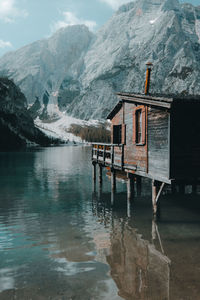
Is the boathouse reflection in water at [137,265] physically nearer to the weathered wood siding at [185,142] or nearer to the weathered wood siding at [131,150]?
the weathered wood siding at [185,142]

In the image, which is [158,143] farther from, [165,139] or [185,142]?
[185,142]

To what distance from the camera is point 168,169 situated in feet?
49.0

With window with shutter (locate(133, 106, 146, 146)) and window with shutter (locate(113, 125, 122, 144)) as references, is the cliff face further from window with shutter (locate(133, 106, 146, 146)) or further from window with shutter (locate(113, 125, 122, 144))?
window with shutter (locate(133, 106, 146, 146))

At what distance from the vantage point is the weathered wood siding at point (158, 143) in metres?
15.3

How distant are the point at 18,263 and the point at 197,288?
6.51 metres

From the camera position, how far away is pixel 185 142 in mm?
15102

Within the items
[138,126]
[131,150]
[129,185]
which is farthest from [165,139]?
[129,185]

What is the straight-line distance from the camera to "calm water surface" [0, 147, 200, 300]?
8.91m

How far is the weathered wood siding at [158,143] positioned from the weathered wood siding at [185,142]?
384 millimetres

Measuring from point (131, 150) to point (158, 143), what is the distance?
14.8ft

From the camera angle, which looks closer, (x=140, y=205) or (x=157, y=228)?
(x=157, y=228)

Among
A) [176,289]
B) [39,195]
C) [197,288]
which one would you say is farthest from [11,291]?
[39,195]

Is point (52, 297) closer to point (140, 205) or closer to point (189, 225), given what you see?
point (189, 225)

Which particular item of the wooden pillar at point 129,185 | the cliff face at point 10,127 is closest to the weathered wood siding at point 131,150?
the wooden pillar at point 129,185
